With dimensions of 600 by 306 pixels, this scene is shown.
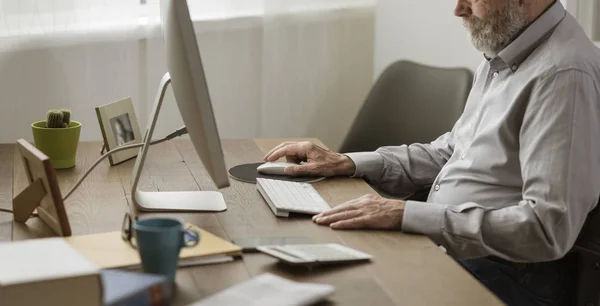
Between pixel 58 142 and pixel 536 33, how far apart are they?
1.23 metres

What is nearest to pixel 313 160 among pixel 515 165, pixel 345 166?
pixel 345 166

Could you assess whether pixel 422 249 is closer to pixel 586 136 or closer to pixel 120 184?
pixel 586 136

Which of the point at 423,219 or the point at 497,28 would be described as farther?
the point at 497,28

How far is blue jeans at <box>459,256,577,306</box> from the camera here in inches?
79.1

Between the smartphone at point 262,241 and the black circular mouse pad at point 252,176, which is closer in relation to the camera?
the smartphone at point 262,241

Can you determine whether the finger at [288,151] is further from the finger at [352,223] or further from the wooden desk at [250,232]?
the finger at [352,223]

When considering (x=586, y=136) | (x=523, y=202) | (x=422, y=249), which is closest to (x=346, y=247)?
(x=422, y=249)

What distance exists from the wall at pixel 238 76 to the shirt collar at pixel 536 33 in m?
1.66

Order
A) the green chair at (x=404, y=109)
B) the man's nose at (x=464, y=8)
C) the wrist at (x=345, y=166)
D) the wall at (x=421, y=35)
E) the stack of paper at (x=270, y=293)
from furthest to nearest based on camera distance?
1. the wall at (x=421, y=35)
2. the green chair at (x=404, y=109)
3. the wrist at (x=345, y=166)
4. the man's nose at (x=464, y=8)
5. the stack of paper at (x=270, y=293)

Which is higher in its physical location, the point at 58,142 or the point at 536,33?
the point at 536,33

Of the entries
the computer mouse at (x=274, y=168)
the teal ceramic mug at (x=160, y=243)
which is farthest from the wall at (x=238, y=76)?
the teal ceramic mug at (x=160, y=243)

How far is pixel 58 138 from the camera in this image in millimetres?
2357

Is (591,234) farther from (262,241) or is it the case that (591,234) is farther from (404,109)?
(404,109)

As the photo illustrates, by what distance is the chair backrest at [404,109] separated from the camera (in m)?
3.07
